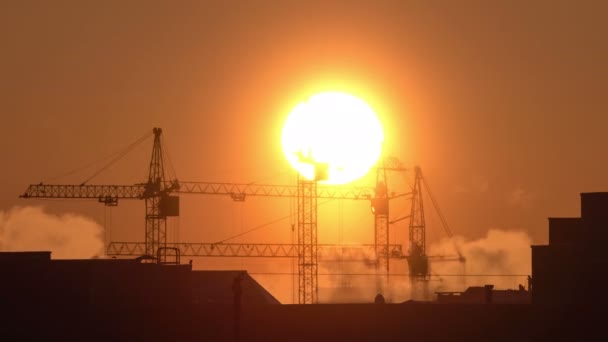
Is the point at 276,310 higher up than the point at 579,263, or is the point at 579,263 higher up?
the point at 579,263

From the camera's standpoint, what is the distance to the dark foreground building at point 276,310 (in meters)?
68.9

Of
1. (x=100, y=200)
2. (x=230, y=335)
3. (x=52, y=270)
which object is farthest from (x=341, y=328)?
(x=100, y=200)

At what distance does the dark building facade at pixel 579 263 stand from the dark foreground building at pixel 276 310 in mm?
57

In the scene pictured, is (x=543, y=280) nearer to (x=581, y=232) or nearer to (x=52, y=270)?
(x=581, y=232)

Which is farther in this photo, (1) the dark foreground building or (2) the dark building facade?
(1) the dark foreground building

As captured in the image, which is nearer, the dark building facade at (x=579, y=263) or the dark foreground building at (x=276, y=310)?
the dark building facade at (x=579, y=263)

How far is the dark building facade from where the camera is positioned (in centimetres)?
6844

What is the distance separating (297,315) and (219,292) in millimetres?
33396

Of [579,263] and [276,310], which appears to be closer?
[579,263]

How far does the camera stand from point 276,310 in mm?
73938

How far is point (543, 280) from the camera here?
7131 centimetres

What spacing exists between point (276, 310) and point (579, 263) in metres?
18.0

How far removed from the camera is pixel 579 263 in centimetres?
6894

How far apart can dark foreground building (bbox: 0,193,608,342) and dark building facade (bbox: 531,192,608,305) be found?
2.2 inches
